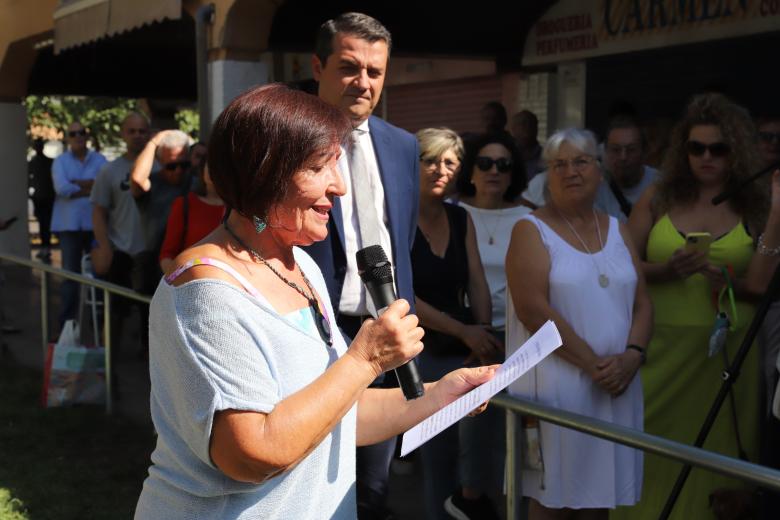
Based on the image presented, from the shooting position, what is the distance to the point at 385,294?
216 centimetres

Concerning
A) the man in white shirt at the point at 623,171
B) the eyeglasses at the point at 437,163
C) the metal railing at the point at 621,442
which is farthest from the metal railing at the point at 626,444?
the man in white shirt at the point at 623,171

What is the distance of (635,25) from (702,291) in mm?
6791

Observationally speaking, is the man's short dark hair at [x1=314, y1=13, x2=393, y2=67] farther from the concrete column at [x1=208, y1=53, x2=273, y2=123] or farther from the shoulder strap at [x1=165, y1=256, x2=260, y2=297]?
the concrete column at [x1=208, y1=53, x2=273, y2=123]

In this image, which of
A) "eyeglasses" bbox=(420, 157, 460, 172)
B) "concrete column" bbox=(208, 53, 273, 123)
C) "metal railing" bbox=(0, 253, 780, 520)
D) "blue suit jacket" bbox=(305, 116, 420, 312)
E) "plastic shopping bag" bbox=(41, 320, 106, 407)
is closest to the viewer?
"metal railing" bbox=(0, 253, 780, 520)

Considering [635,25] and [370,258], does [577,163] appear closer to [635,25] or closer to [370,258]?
[370,258]

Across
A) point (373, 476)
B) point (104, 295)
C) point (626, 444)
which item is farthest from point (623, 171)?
point (104, 295)

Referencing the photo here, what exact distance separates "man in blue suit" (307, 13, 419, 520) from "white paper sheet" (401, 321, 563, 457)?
4.33 ft

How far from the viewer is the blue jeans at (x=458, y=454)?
452 cm

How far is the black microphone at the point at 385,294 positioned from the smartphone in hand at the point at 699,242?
7.66 feet

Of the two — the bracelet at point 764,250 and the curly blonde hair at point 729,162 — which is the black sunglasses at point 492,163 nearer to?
the curly blonde hair at point 729,162

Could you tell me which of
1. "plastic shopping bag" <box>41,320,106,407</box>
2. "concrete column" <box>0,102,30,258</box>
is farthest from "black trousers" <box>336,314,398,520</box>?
"concrete column" <box>0,102,30,258</box>

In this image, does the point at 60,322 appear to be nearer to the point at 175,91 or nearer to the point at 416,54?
the point at 416,54

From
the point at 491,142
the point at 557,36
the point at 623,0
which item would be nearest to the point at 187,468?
the point at 491,142

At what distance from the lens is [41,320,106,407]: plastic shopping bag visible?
6.83 metres
